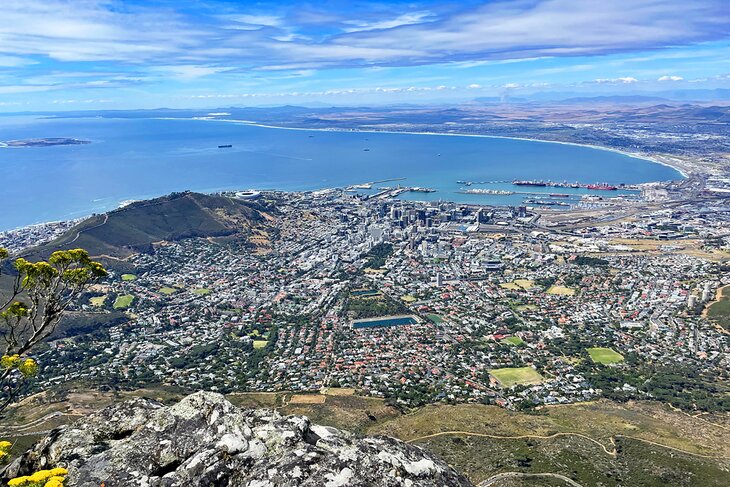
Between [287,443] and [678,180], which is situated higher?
[287,443]

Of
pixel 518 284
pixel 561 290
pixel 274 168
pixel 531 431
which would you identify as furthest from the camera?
pixel 274 168

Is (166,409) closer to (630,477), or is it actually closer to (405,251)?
(630,477)

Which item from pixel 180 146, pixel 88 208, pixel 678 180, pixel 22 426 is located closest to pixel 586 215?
pixel 678 180

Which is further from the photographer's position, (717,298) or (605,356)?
(717,298)

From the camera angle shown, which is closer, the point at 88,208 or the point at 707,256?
the point at 707,256

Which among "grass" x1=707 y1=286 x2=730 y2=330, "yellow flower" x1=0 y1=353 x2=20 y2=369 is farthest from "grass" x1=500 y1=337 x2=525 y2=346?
"yellow flower" x1=0 y1=353 x2=20 y2=369

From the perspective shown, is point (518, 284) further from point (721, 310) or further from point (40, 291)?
point (40, 291)

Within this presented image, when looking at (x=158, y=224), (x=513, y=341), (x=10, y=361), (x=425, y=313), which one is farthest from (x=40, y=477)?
(x=158, y=224)
